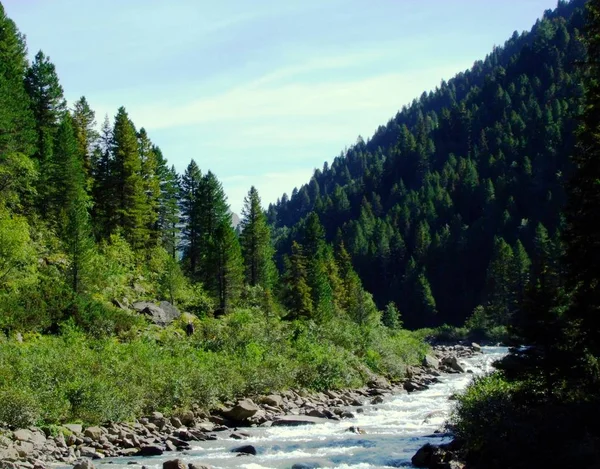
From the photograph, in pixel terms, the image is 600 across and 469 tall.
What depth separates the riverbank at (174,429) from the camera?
20.3 meters

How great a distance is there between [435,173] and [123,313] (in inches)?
5923

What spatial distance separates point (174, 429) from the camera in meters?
25.1

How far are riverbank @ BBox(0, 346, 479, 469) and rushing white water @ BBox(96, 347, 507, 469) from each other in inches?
33.2

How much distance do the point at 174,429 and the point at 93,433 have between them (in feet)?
11.5

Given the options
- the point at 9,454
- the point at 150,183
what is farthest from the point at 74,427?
the point at 150,183

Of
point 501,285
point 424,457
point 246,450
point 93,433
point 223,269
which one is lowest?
point 246,450

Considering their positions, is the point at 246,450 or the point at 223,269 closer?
the point at 246,450

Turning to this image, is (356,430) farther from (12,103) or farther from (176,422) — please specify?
(12,103)

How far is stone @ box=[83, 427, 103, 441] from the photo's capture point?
22697 mm

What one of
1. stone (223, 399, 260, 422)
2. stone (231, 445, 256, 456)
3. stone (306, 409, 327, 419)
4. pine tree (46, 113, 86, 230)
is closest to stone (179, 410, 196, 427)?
stone (223, 399, 260, 422)

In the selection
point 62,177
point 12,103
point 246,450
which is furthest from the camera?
point 62,177

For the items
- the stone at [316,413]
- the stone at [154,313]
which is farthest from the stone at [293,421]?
the stone at [154,313]

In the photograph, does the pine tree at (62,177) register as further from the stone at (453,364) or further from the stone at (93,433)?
the stone at (453,364)

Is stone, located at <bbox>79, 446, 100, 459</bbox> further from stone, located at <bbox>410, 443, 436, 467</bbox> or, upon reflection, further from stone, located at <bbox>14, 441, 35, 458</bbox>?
stone, located at <bbox>410, 443, 436, 467</bbox>
